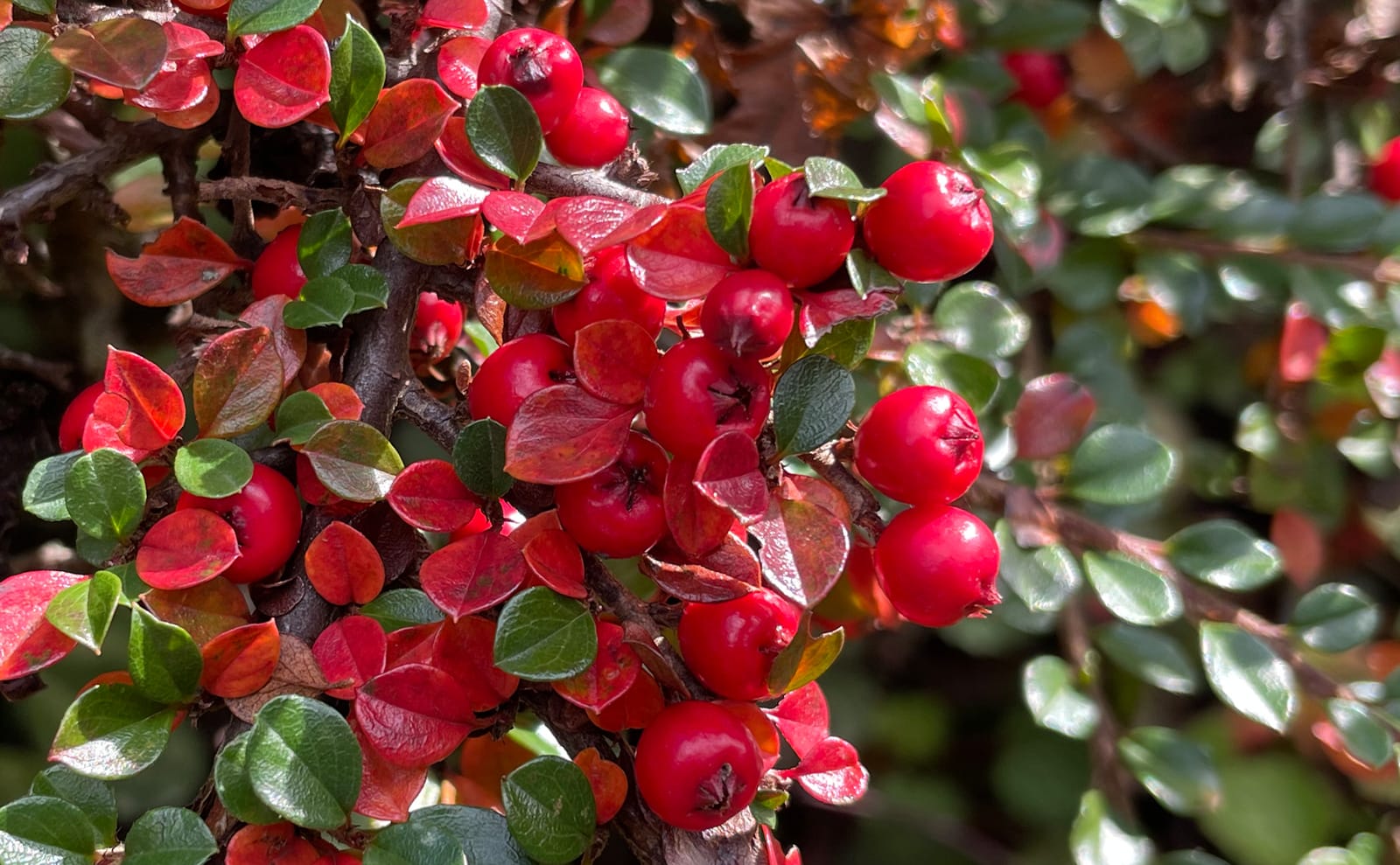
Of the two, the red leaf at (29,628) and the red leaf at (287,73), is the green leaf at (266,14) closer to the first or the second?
the red leaf at (287,73)

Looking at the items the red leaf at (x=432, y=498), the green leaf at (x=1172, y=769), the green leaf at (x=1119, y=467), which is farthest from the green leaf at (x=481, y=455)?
the green leaf at (x=1172, y=769)

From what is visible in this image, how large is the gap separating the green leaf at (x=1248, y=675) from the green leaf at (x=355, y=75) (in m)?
0.95

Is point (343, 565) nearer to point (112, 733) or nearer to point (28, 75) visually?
point (112, 733)

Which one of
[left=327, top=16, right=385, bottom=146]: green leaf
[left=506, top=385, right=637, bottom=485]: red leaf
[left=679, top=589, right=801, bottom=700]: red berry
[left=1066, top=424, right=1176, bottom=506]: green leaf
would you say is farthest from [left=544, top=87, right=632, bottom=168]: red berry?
[left=1066, top=424, right=1176, bottom=506]: green leaf

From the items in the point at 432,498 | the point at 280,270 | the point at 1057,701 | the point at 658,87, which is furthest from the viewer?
the point at 1057,701

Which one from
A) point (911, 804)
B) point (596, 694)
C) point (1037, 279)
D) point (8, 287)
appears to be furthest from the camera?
point (911, 804)

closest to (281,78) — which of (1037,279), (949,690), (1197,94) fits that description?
(1037,279)

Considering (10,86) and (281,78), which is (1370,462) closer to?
(281,78)

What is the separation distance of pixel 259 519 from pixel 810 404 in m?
0.34

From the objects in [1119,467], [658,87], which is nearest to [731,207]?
[658,87]

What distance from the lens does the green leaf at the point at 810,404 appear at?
0.63m

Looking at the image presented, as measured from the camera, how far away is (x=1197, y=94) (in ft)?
5.63

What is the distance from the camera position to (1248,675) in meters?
1.13

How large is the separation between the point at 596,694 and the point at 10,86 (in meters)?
0.52
